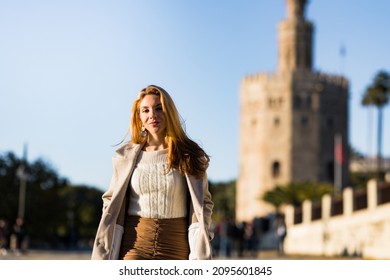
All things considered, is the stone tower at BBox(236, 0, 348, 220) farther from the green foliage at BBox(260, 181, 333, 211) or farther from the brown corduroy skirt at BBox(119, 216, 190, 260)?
the brown corduroy skirt at BBox(119, 216, 190, 260)

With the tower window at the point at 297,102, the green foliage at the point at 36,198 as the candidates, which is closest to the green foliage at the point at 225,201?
the tower window at the point at 297,102

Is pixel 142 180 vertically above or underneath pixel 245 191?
underneath

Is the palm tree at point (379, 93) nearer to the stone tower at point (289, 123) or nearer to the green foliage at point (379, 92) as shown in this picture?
the green foliage at point (379, 92)

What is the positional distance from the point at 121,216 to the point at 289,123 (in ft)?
222

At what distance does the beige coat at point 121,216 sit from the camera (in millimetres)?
3596

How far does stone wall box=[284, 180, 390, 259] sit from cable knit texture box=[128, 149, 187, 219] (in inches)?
713

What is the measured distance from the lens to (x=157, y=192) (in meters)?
3.61

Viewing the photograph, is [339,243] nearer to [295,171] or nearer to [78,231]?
[295,171]

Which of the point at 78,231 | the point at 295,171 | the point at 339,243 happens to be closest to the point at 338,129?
the point at 295,171

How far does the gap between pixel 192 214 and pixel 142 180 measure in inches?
9.7

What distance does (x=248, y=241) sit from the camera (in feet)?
86.2
